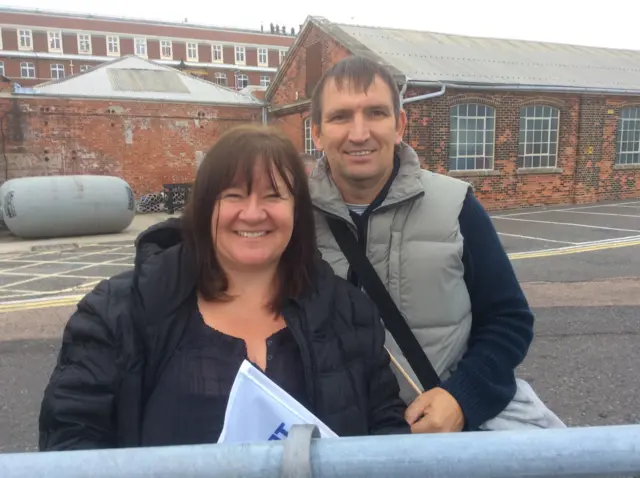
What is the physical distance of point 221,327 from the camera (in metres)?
1.44

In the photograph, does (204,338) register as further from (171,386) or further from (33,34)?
(33,34)

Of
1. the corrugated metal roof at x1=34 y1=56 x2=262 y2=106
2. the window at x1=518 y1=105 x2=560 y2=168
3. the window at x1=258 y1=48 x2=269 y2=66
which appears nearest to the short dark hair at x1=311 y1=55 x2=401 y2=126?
the window at x1=518 y1=105 x2=560 y2=168

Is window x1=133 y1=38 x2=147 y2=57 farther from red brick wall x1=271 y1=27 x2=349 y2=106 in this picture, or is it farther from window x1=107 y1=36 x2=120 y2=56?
red brick wall x1=271 y1=27 x2=349 y2=106

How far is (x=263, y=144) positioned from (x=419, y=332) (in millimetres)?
766

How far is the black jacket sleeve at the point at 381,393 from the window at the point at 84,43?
6365cm

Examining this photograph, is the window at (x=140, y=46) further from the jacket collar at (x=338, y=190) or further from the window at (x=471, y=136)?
the jacket collar at (x=338, y=190)

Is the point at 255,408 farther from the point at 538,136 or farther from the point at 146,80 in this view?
the point at 146,80

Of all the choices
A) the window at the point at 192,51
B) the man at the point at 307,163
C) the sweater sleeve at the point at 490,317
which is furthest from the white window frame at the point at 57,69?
the sweater sleeve at the point at 490,317

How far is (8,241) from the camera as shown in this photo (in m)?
12.5

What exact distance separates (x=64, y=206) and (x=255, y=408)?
12.7 metres

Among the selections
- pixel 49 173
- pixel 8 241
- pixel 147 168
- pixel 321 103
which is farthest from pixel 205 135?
pixel 321 103

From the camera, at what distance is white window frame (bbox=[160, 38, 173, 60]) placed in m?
59.2

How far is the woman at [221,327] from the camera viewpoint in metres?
1.32

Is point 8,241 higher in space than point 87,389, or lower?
lower
